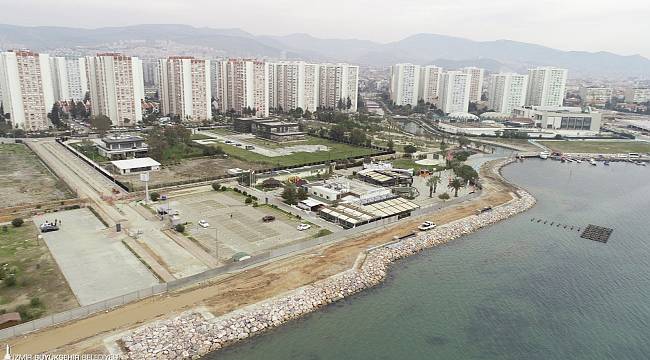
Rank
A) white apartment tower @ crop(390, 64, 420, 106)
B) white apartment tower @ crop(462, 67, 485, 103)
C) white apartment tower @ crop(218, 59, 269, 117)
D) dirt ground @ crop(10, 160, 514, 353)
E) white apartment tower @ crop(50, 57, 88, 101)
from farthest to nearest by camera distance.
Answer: white apartment tower @ crop(462, 67, 485, 103), white apartment tower @ crop(390, 64, 420, 106), white apartment tower @ crop(50, 57, 88, 101), white apartment tower @ crop(218, 59, 269, 117), dirt ground @ crop(10, 160, 514, 353)

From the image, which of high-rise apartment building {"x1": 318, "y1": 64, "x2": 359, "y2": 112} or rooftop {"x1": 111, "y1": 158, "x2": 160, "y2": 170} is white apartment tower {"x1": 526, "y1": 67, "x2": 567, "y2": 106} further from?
rooftop {"x1": 111, "y1": 158, "x2": 160, "y2": 170}

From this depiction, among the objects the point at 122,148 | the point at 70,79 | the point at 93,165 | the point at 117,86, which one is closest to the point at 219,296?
the point at 93,165

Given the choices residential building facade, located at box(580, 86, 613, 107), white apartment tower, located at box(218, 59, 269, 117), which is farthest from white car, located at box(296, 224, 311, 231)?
residential building facade, located at box(580, 86, 613, 107)

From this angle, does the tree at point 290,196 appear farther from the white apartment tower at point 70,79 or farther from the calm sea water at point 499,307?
the white apartment tower at point 70,79

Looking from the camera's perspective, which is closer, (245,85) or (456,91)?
(245,85)

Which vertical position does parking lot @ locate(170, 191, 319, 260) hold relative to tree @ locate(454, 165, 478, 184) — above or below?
below

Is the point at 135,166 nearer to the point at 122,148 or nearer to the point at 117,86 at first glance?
the point at 122,148

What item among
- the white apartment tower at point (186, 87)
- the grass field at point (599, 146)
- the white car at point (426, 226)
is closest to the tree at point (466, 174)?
the white car at point (426, 226)
